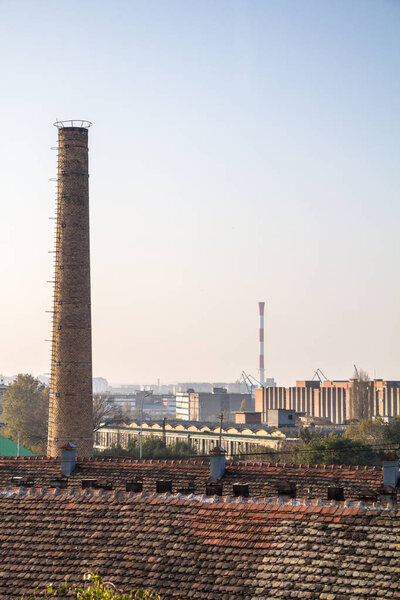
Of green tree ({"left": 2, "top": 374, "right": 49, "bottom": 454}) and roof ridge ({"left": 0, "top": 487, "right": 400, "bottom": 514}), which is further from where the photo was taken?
green tree ({"left": 2, "top": 374, "right": 49, "bottom": 454})

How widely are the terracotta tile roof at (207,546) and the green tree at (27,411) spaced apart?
55.2 m

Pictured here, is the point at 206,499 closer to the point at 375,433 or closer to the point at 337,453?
the point at 337,453

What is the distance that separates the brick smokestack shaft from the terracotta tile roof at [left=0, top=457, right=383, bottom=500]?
12.9 m

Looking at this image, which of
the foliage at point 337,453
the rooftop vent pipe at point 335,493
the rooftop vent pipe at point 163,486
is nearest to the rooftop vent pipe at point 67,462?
the rooftop vent pipe at point 163,486

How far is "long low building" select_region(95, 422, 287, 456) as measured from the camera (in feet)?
266

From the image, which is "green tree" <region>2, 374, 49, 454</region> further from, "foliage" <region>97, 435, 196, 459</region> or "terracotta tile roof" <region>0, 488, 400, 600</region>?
"terracotta tile roof" <region>0, 488, 400, 600</region>

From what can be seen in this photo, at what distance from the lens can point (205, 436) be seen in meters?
86.8

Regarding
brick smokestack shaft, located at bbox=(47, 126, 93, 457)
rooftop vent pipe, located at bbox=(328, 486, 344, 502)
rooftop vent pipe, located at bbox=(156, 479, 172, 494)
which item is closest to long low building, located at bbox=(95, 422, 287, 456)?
brick smokestack shaft, located at bbox=(47, 126, 93, 457)

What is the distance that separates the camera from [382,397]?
138250 millimetres

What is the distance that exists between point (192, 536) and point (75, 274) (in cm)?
2782

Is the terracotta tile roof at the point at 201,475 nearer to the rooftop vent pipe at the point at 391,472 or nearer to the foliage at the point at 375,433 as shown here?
the rooftop vent pipe at the point at 391,472

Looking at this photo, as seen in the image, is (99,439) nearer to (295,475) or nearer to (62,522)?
(295,475)

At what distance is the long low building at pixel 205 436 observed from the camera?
266 ft

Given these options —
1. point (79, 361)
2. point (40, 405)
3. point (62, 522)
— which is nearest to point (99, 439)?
point (40, 405)
